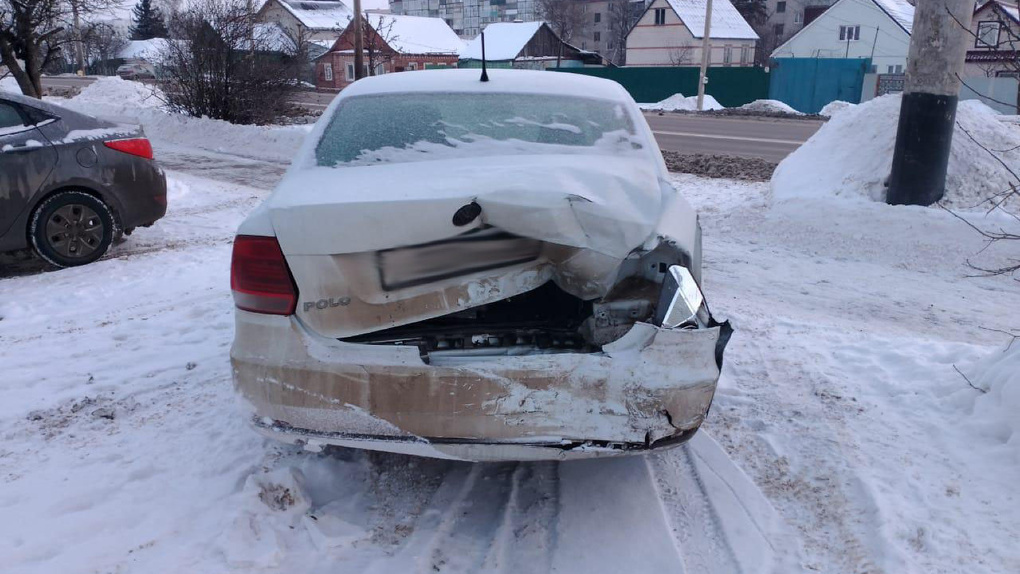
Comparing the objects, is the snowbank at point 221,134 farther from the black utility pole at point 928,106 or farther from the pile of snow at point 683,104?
the pile of snow at point 683,104

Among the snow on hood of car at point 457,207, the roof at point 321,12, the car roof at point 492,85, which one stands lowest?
the snow on hood of car at point 457,207

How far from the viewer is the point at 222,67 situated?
1770 cm

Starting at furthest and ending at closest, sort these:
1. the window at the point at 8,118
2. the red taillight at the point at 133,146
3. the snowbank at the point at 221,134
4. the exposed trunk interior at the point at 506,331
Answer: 1. the snowbank at the point at 221,134
2. the red taillight at the point at 133,146
3. the window at the point at 8,118
4. the exposed trunk interior at the point at 506,331

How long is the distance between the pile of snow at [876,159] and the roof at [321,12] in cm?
6644

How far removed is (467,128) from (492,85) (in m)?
0.46

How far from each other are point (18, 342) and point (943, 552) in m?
5.26

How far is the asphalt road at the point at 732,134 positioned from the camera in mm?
17469

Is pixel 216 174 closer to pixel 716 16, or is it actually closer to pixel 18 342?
pixel 18 342

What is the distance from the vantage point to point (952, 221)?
304 inches

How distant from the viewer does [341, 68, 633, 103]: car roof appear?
4.17m

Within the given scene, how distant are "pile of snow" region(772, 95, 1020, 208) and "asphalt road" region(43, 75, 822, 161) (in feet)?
19.3

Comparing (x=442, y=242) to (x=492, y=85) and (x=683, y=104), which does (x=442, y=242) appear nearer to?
(x=492, y=85)

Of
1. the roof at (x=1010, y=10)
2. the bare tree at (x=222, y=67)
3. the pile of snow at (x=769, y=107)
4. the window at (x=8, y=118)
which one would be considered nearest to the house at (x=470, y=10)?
the pile of snow at (x=769, y=107)

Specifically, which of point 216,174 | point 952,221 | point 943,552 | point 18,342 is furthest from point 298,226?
point 216,174
